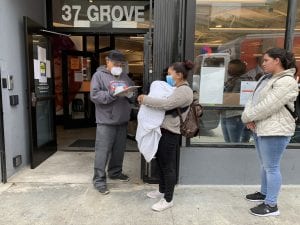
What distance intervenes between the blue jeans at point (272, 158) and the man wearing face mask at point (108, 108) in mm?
1589

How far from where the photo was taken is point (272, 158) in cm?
317

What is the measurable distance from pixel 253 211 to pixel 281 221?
0.92ft

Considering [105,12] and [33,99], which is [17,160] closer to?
[33,99]

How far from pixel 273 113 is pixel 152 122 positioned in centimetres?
118

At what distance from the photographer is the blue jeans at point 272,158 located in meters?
3.13

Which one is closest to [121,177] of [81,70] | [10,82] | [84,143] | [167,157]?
[167,157]

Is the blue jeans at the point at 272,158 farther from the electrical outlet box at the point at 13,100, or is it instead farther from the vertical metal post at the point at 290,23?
the electrical outlet box at the point at 13,100

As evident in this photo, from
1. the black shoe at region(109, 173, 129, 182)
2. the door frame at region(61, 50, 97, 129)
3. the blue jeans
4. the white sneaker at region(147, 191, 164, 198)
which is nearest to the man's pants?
the black shoe at region(109, 173, 129, 182)

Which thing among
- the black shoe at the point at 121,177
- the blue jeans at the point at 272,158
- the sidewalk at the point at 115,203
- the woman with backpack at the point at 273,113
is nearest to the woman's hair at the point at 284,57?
the woman with backpack at the point at 273,113

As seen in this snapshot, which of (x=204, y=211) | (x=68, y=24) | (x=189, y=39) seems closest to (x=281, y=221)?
(x=204, y=211)

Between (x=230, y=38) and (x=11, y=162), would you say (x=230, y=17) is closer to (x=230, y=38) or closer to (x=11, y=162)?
(x=230, y=38)

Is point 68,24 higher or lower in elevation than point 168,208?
higher

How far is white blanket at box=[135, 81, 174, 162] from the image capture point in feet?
10.4

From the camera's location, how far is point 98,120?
3773mm
